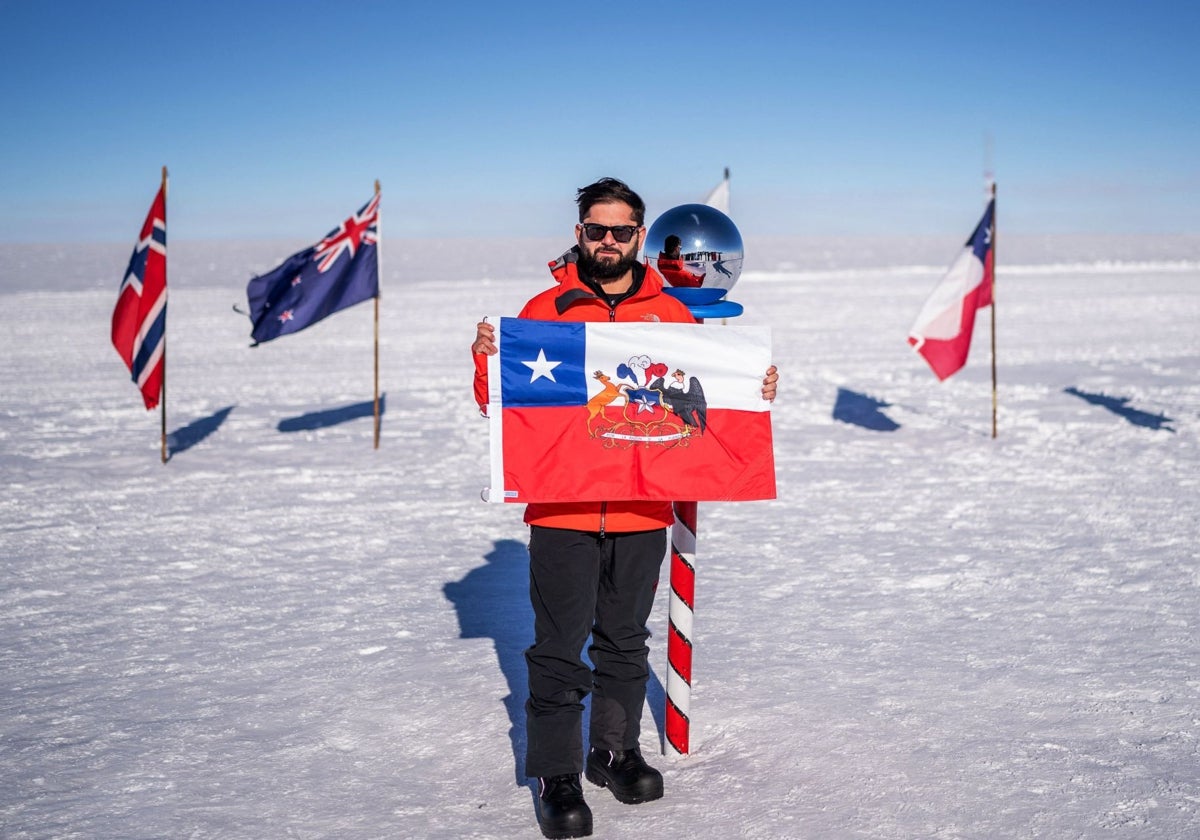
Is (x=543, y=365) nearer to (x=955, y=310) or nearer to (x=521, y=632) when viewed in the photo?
(x=521, y=632)

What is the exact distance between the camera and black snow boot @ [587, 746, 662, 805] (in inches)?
132

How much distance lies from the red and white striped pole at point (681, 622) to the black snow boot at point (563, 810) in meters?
0.59

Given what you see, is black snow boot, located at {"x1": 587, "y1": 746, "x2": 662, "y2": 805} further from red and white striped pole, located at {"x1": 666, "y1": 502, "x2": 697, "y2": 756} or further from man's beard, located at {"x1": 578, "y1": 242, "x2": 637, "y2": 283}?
man's beard, located at {"x1": 578, "y1": 242, "x2": 637, "y2": 283}

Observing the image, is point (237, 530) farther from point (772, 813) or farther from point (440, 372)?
point (440, 372)

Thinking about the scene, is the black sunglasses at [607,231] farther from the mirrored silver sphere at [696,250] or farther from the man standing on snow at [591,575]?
the mirrored silver sphere at [696,250]

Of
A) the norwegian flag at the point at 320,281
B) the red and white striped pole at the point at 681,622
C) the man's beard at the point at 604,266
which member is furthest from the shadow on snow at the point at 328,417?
the man's beard at the point at 604,266

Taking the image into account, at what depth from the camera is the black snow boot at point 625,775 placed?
132 inches

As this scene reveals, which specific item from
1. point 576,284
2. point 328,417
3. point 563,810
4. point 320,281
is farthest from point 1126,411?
point 563,810

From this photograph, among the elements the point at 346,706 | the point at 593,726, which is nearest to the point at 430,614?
the point at 346,706

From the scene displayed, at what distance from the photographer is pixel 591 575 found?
3.26 m

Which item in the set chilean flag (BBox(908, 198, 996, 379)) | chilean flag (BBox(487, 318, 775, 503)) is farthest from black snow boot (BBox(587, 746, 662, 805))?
chilean flag (BBox(908, 198, 996, 379))

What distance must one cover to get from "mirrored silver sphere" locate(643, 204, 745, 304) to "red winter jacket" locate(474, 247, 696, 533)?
0.49ft

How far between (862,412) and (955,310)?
2.36 m

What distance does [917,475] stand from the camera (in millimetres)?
8383
